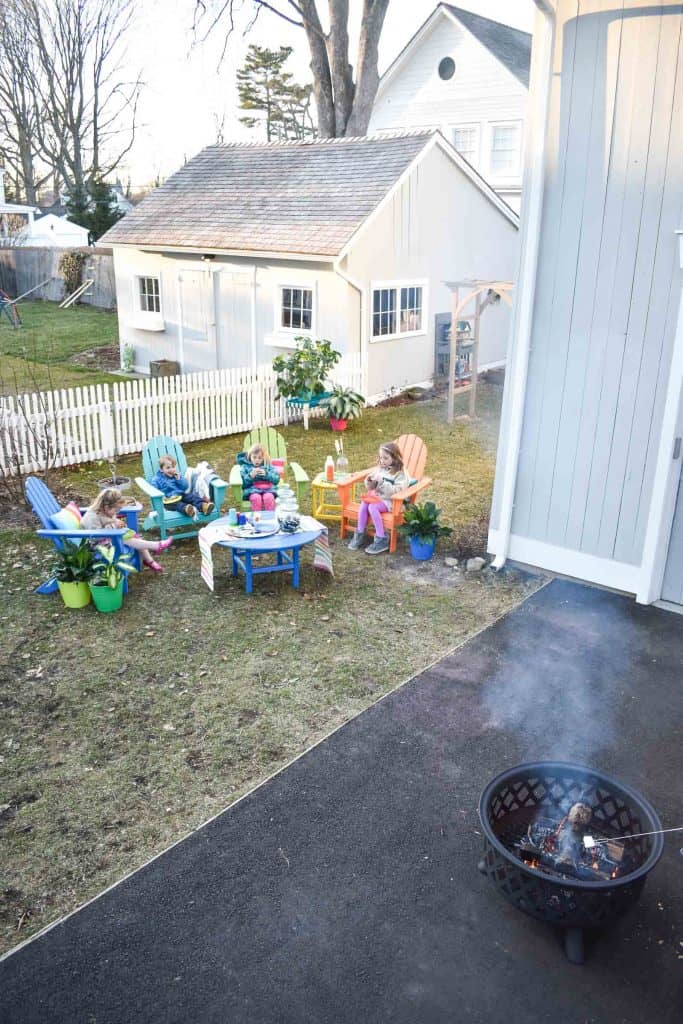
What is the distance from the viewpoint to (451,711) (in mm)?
5082

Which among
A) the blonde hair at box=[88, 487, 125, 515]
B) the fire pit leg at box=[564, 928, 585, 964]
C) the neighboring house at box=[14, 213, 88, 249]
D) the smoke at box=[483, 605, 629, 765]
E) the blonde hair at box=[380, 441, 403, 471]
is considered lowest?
the smoke at box=[483, 605, 629, 765]

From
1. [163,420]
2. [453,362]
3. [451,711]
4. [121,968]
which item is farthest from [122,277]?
[121,968]

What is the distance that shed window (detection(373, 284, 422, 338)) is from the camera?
1384 cm

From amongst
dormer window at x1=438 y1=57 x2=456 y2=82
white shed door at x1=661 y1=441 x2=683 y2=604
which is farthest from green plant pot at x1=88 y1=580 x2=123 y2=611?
dormer window at x1=438 y1=57 x2=456 y2=82

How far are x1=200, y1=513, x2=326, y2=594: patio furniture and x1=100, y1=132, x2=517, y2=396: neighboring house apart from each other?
6955 millimetres

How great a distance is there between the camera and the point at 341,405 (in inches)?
484

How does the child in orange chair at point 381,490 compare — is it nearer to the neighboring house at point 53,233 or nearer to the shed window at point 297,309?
the shed window at point 297,309

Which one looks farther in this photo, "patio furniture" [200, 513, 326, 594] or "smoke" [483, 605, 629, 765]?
"patio furniture" [200, 513, 326, 594]

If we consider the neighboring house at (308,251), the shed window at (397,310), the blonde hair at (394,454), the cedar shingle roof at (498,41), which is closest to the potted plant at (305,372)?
the neighboring house at (308,251)

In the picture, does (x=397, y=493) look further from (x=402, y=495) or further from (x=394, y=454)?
(x=394, y=454)

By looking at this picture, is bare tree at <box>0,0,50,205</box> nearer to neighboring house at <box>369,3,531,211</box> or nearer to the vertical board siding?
neighboring house at <box>369,3,531,211</box>

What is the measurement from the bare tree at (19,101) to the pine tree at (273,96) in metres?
9.66

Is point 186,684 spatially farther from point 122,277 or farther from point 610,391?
point 122,277

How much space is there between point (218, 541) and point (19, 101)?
129ft
